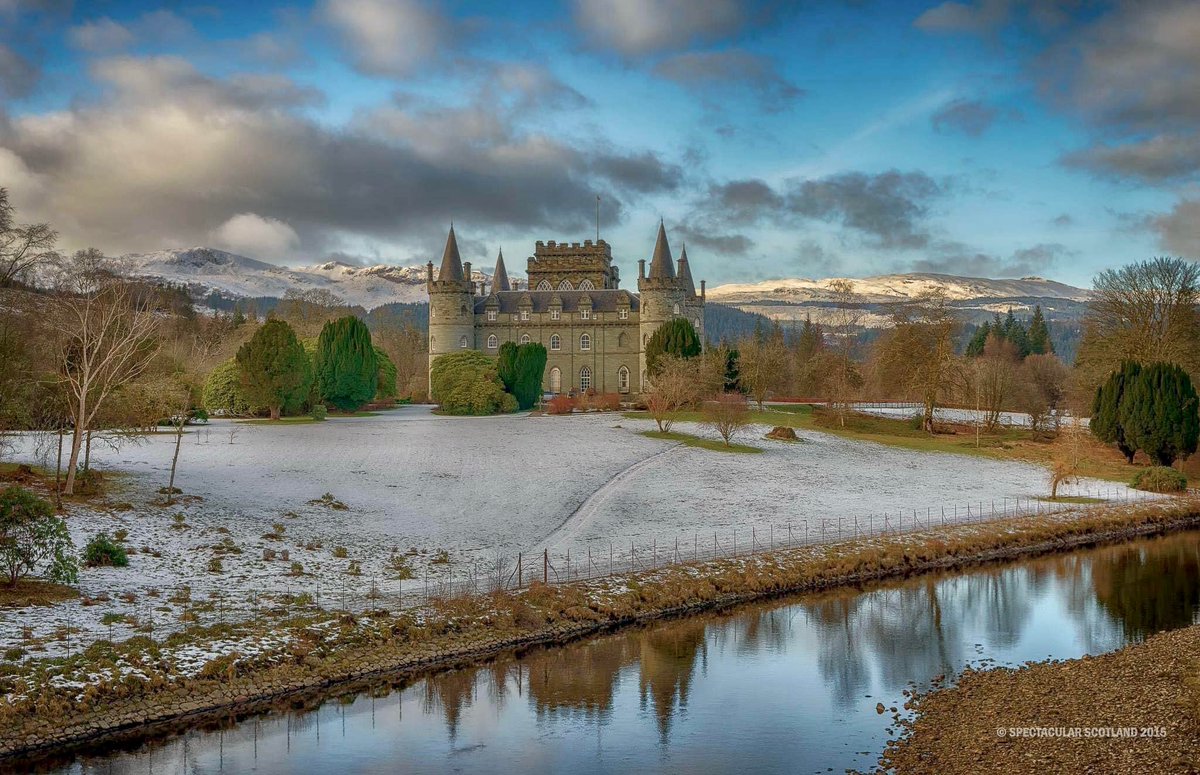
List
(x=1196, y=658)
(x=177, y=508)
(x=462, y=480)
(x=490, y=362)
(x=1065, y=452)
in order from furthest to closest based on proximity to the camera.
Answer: (x=490, y=362), (x=1065, y=452), (x=462, y=480), (x=177, y=508), (x=1196, y=658)

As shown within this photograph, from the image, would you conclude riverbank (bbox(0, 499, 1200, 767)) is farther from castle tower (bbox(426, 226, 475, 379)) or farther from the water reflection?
castle tower (bbox(426, 226, 475, 379))

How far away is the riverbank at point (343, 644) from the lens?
49.1 feet

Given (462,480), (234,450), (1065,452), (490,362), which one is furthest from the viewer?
(490,362)

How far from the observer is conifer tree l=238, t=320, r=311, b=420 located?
50.7 m

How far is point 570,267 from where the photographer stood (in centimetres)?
8962

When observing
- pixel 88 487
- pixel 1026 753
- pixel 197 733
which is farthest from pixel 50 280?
pixel 1026 753

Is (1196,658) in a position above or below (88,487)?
below

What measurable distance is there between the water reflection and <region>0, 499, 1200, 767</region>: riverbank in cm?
75

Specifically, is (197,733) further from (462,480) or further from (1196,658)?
(462,480)

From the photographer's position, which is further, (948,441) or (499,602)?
(948,441)

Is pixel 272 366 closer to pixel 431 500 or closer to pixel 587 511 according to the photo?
pixel 431 500

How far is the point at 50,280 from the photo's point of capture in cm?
4222

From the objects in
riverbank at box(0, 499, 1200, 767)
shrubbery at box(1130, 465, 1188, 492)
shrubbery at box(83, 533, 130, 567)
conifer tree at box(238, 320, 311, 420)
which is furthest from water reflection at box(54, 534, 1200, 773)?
conifer tree at box(238, 320, 311, 420)

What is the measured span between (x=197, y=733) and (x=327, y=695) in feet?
8.03
